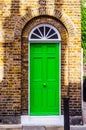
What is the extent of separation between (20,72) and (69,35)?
1.72m

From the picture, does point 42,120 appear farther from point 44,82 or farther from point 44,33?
point 44,33

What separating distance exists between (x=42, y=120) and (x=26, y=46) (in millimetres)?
2136

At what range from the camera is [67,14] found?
40.7ft

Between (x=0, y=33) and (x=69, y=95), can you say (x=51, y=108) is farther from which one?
(x=0, y=33)

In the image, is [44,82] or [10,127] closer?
[10,127]

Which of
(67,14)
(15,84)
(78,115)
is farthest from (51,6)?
(78,115)

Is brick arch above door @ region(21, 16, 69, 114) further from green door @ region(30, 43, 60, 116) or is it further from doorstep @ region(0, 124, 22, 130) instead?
doorstep @ region(0, 124, 22, 130)

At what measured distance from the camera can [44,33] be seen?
40.9 ft

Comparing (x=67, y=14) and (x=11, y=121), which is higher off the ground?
(x=67, y=14)

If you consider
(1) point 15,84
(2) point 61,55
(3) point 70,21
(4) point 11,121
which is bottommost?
(4) point 11,121

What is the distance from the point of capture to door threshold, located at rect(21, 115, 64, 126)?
12.3 m

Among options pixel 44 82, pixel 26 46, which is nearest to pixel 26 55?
pixel 26 46

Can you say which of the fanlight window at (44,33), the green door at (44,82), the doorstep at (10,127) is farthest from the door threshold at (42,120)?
the fanlight window at (44,33)

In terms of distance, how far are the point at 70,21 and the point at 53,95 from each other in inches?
84.5
